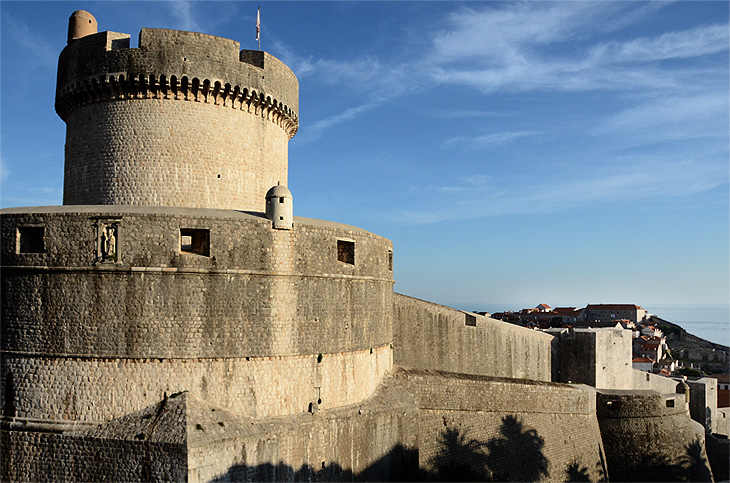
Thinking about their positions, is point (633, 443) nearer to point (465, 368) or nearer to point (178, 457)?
point (465, 368)

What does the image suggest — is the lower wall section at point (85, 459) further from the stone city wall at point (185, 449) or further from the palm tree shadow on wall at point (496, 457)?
the palm tree shadow on wall at point (496, 457)

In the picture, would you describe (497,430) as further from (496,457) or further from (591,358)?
(591,358)

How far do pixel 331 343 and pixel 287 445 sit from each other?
103 inches

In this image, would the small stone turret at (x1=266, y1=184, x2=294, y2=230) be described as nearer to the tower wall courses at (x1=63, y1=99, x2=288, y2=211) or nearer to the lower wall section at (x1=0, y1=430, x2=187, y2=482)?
the tower wall courses at (x1=63, y1=99, x2=288, y2=211)

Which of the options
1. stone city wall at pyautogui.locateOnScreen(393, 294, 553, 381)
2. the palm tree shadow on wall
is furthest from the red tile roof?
the palm tree shadow on wall

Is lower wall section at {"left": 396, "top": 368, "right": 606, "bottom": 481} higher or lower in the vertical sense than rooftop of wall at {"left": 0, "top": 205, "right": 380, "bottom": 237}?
lower

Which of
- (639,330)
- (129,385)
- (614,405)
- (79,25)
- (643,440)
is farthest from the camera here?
(639,330)

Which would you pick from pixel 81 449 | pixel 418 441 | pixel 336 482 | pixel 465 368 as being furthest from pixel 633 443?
pixel 81 449

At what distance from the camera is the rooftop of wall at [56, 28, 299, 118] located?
13.9 m

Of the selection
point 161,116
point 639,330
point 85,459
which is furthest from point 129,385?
point 639,330

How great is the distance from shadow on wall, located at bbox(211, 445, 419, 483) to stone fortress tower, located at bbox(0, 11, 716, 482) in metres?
0.05

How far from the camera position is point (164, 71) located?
1391 cm

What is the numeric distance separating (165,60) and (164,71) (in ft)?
0.98

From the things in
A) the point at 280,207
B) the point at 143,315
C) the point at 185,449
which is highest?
the point at 280,207
